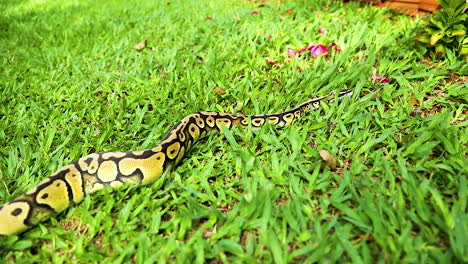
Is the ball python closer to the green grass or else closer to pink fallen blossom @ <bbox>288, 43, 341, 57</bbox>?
the green grass

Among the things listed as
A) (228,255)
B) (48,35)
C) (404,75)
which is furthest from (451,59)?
(48,35)

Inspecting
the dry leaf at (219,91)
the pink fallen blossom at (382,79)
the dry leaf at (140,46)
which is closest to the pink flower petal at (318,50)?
the pink fallen blossom at (382,79)

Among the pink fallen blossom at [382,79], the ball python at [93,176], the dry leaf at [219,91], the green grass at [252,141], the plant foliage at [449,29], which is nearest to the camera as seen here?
the green grass at [252,141]

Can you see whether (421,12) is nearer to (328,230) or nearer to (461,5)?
(461,5)

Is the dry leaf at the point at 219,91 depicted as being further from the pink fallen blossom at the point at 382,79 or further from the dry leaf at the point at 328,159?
the pink fallen blossom at the point at 382,79

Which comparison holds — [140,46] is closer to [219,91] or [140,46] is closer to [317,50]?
[219,91]
